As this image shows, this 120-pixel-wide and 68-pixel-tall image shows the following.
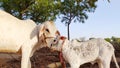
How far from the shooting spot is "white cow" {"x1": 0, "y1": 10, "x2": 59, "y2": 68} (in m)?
5.10

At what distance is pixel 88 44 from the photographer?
528 centimetres

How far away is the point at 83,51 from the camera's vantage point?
16.9ft

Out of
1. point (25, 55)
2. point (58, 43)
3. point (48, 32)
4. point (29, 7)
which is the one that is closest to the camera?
point (58, 43)

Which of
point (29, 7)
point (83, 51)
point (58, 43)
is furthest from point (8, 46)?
point (29, 7)

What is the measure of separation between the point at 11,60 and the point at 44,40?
26.6 ft

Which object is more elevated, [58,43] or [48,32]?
[48,32]

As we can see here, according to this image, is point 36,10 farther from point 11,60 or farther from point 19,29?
point 19,29

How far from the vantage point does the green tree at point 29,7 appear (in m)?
28.3

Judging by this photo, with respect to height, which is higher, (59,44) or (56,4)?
(56,4)

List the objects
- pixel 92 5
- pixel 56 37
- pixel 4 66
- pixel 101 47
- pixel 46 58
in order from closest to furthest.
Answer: pixel 56 37, pixel 101 47, pixel 4 66, pixel 46 58, pixel 92 5

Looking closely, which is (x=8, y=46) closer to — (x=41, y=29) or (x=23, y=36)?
(x=23, y=36)

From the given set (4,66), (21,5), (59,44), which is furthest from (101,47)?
(21,5)

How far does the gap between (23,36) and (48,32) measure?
0.45 m

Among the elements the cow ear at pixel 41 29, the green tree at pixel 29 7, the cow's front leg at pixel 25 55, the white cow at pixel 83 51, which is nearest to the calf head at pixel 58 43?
the white cow at pixel 83 51
